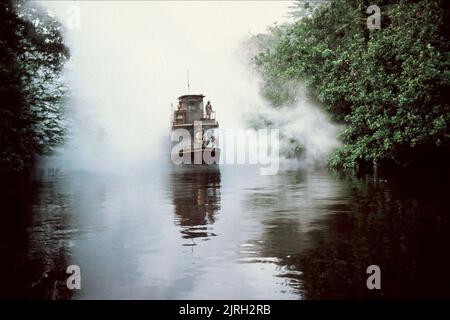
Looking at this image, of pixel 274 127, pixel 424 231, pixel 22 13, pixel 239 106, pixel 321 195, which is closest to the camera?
pixel 424 231

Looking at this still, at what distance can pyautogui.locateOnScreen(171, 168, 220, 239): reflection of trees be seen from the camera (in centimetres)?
1395

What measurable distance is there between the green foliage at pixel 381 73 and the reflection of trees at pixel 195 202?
8737mm

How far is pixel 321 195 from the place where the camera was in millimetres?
20562

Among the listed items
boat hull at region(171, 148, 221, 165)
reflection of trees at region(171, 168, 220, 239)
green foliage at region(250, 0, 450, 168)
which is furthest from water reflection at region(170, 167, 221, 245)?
boat hull at region(171, 148, 221, 165)

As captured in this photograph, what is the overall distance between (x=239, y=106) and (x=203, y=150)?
57.5 ft

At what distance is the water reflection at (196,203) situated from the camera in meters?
13.7

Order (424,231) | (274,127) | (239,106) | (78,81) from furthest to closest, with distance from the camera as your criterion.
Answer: (78,81)
(239,106)
(274,127)
(424,231)

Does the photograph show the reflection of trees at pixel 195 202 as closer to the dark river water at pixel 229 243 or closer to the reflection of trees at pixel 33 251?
the dark river water at pixel 229 243

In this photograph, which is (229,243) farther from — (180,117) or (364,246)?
(180,117)

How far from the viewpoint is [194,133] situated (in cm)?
4659

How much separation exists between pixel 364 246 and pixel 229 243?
297 cm

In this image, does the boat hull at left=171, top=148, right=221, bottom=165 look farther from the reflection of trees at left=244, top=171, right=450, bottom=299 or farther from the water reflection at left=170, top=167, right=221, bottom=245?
the reflection of trees at left=244, top=171, right=450, bottom=299
